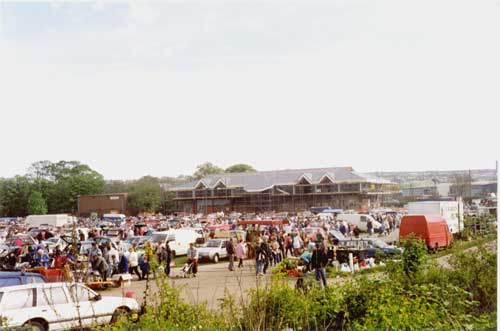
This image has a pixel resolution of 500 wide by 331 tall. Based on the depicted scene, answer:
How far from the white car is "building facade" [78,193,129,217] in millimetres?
761

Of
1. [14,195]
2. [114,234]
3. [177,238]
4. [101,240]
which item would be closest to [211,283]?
[177,238]

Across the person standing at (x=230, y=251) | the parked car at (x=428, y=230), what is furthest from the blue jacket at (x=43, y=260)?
the parked car at (x=428, y=230)

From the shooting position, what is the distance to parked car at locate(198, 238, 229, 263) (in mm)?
5371

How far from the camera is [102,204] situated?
5488 mm

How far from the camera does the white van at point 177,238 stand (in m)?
5.31

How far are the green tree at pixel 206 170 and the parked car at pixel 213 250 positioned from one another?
64 centimetres

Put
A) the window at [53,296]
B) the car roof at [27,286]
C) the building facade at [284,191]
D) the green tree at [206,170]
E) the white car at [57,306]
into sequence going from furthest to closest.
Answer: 1. the green tree at [206,170]
2. the building facade at [284,191]
3. the car roof at [27,286]
4. the window at [53,296]
5. the white car at [57,306]

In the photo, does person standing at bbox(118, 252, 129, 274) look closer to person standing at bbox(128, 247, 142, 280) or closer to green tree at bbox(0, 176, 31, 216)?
person standing at bbox(128, 247, 142, 280)

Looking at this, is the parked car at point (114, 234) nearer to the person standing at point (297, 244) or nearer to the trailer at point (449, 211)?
the person standing at point (297, 244)

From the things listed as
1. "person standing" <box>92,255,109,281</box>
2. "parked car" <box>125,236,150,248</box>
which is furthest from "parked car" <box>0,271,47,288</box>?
"parked car" <box>125,236,150,248</box>

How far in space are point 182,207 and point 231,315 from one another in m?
1.66

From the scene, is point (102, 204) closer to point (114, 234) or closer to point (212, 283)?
point (114, 234)

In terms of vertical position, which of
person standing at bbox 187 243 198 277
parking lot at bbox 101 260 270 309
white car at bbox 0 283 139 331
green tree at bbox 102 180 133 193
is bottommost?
white car at bbox 0 283 139 331

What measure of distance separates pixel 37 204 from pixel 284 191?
7.62 feet
